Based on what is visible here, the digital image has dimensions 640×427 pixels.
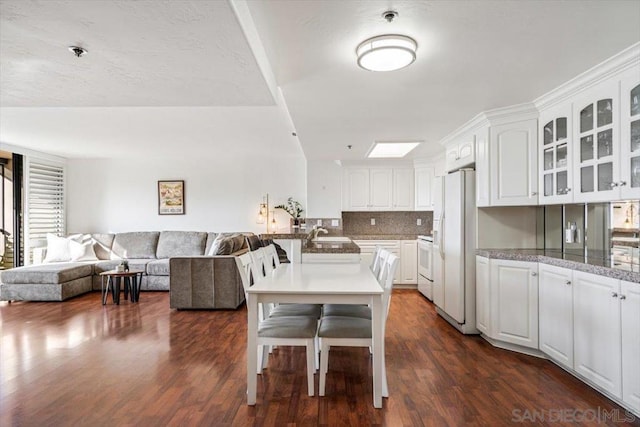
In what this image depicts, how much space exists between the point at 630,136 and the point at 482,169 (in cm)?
131

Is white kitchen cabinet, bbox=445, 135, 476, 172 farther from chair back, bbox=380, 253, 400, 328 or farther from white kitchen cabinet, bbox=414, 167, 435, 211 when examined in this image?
chair back, bbox=380, 253, 400, 328

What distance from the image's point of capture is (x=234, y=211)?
671 cm

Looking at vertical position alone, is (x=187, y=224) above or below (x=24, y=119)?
below

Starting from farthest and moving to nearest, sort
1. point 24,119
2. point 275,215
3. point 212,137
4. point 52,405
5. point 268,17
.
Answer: point 275,215, point 212,137, point 24,119, point 52,405, point 268,17

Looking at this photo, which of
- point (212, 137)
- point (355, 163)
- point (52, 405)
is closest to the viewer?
point (52, 405)

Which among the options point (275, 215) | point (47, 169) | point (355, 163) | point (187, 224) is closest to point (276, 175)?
point (275, 215)

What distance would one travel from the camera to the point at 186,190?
266 inches

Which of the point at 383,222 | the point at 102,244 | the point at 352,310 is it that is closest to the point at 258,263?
the point at 352,310

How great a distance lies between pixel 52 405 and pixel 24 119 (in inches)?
144

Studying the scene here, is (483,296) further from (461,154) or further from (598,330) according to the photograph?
(461,154)

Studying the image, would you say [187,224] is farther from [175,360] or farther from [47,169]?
[175,360]

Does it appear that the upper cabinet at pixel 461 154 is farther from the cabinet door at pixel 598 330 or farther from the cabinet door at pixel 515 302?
the cabinet door at pixel 598 330

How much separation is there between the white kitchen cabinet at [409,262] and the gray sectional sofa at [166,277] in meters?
2.56

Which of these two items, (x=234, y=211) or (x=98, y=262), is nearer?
(x=98, y=262)
